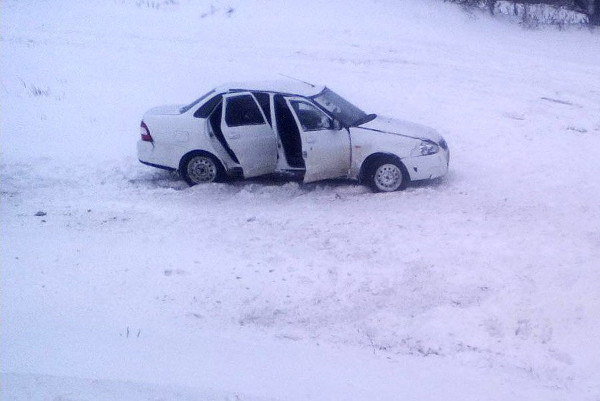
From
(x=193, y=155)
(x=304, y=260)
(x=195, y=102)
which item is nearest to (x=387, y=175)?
(x=304, y=260)

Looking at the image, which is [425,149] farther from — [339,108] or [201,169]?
[201,169]

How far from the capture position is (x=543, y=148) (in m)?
11.7

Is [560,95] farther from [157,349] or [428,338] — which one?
[157,349]

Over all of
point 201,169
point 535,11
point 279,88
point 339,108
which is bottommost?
point 201,169

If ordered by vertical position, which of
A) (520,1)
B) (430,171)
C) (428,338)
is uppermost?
(520,1)

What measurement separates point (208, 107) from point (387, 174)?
2.97 m

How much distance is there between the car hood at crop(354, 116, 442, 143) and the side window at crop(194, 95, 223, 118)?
2.28 m

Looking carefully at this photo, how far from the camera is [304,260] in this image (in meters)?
7.77

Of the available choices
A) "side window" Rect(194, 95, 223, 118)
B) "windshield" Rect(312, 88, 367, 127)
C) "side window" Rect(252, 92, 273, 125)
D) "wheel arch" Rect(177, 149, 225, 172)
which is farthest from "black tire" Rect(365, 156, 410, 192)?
"side window" Rect(194, 95, 223, 118)

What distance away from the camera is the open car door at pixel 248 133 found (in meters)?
10.3

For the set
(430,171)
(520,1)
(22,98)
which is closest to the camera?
(430,171)

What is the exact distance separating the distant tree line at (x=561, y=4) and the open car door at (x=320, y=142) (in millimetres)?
15810

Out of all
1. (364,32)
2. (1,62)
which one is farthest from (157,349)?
(364,32)

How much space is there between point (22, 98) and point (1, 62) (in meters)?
3.30
